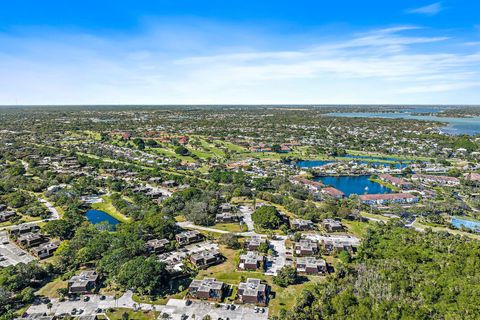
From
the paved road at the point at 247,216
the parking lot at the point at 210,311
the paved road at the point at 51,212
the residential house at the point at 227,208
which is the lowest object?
the parking lot at the point at 210,311

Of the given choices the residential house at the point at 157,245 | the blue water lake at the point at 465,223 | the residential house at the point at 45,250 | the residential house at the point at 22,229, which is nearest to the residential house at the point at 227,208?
the residential house at the point at 157,245

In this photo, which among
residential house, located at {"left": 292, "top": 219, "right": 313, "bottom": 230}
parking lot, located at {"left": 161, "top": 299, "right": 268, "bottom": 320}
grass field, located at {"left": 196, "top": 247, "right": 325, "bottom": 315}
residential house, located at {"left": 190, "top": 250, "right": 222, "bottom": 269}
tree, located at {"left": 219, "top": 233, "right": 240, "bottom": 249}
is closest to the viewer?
parking lot, located at {"left": 161, "top": 299, "right": 268, "bottom": 320}

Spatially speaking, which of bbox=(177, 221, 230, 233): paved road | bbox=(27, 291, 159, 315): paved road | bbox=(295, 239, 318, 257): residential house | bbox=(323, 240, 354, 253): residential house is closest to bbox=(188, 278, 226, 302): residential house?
bbox=(27, 291, 159, 315): paved road

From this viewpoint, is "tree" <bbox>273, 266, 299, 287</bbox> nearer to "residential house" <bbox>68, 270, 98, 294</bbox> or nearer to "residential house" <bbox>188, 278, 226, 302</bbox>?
"residential house" <bbox>188, 278, 226, 302</bbox>

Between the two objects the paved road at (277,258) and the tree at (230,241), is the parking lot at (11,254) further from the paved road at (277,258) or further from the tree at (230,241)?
the paved road at (277,258)

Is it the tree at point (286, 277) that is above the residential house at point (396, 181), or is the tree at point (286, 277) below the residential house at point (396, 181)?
below

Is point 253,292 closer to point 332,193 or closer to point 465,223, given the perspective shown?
point 332,193

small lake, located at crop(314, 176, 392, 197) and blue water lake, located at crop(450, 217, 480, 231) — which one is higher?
small lake, located at crop(314, 176, 392, 197)
